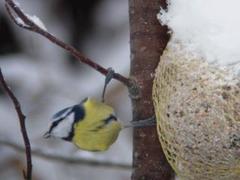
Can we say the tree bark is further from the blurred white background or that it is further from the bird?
the blurred white background

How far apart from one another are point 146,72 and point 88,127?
35 cm

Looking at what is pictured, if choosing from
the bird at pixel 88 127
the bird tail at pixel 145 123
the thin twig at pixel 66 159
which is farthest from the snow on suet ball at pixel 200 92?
the thin twig at pixel 66 159

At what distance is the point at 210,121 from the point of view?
1.41 m

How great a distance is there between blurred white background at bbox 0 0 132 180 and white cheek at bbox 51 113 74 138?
107cm

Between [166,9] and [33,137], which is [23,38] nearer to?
[33,137]

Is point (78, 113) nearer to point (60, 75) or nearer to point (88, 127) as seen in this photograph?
point (88, 127)

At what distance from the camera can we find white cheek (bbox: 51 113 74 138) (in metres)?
1.80

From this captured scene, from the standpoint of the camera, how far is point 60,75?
11.6 feet

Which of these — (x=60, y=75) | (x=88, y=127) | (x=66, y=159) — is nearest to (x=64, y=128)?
(x=88, y=127)

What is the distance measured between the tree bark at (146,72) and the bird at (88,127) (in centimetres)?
24

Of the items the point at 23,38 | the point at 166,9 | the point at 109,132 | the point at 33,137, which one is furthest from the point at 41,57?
the point at 166,9

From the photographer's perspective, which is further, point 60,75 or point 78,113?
point 60,75

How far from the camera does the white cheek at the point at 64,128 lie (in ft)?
5.90

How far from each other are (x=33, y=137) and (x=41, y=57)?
1.67 ft
